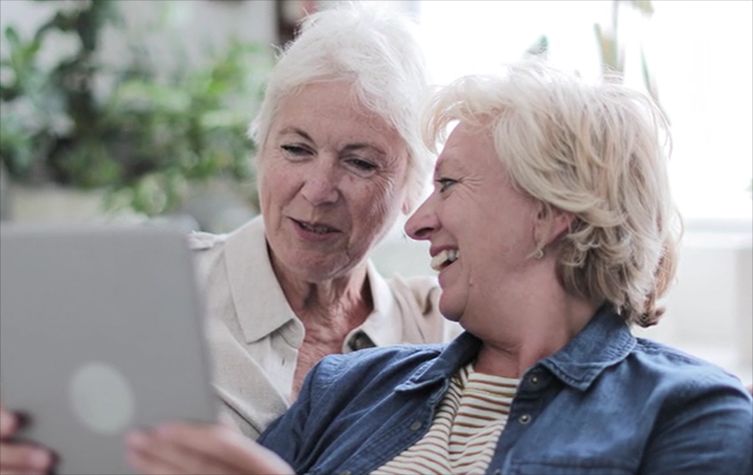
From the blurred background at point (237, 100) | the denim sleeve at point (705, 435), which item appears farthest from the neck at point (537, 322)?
the blurred background at point (237, 100)

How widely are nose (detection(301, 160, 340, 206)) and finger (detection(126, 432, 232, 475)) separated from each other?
833 millimetres

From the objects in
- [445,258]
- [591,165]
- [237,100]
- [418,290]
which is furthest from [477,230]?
[237,100]

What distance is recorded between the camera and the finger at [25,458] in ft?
4.40

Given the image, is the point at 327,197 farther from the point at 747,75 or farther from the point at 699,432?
the point at 747,75

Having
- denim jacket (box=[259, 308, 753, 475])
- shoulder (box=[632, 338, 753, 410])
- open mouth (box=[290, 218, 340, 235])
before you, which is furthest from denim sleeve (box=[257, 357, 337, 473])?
shoulder (box=[632, 338, 753, 410])

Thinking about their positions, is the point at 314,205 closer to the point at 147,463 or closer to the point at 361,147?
the point at 361,147

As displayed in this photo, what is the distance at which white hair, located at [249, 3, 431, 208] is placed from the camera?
203 cm

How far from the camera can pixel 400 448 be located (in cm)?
167

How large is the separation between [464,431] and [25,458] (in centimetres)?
60

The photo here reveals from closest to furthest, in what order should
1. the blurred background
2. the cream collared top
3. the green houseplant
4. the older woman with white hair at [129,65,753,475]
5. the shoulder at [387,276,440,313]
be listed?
the older woman with white hair at [129,65,753,475] < the cream collared top < the shoulder at [387,276,440,313] < the blurred background < the green houseplant

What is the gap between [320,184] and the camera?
6.61 feet

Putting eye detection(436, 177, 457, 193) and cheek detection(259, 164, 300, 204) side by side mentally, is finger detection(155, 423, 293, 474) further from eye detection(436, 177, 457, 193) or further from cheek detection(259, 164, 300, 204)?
cheek detection(259, 164, 300, 204)

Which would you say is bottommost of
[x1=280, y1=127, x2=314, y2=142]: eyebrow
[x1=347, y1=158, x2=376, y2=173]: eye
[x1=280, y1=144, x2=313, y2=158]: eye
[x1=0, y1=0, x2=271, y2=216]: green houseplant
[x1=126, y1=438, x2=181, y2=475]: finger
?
[x1=0, y1=0, x2=271, y2=216]: green houseplant

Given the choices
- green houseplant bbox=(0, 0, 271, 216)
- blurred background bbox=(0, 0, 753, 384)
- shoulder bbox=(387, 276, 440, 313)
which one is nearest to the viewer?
shoulder bbox=(387, 276, 440, 313)
